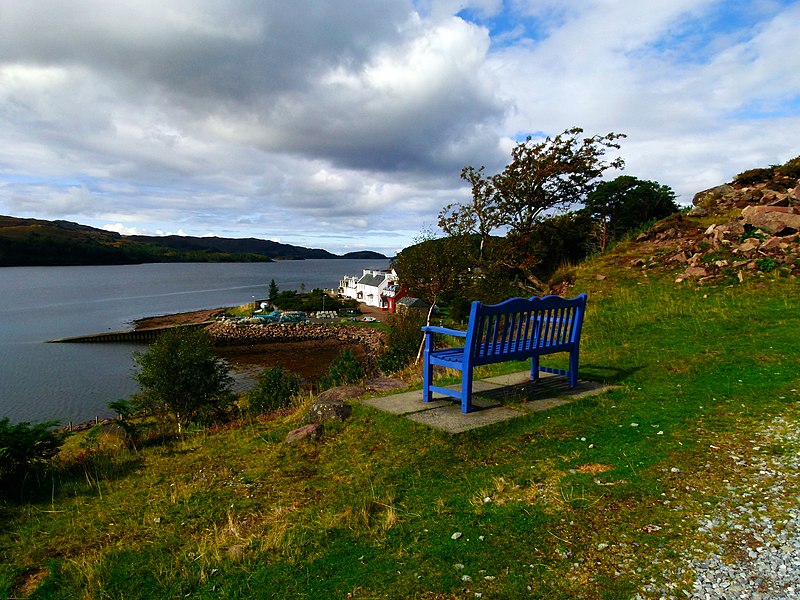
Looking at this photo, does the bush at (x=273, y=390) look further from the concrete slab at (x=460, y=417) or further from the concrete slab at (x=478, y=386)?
the concrete slab at (x=460, y=417)

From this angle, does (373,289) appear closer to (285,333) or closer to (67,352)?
(285,333)

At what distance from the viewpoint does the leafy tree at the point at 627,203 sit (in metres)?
40.8

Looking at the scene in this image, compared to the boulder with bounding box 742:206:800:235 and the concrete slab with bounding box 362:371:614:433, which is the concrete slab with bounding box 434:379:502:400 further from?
the boulder with bounding box 742:206:800:235

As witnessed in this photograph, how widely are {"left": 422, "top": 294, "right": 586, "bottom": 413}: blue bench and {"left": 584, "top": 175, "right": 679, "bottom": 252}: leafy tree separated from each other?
3595cm

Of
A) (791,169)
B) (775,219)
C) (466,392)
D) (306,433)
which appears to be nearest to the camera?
(306,433)

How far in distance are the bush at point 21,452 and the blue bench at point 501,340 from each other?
493 cm

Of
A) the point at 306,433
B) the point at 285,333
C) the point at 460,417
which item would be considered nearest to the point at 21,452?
the point at 306,433

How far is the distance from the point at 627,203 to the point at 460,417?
134 feet

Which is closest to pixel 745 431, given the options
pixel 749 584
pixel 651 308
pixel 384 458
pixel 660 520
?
pixel 660 520

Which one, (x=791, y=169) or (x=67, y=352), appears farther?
(x=67, y=352)

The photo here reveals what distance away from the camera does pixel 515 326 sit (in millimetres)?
6871

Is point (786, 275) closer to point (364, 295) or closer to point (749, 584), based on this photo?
point (749, 584)

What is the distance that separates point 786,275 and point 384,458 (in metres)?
15.0

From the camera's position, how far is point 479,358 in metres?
6.49
